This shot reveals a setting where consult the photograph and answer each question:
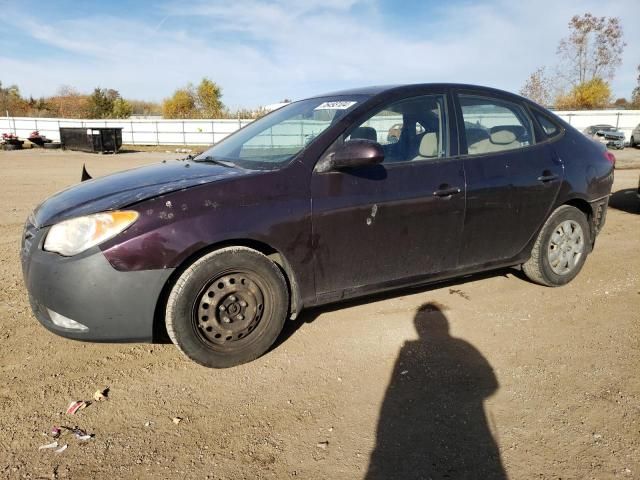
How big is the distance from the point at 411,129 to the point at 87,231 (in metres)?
2.29

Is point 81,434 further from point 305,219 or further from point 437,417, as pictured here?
point 437,417

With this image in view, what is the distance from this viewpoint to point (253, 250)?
291cm

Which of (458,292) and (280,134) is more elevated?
(280,134)

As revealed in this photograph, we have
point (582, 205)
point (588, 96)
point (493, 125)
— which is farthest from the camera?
point (588, 96)

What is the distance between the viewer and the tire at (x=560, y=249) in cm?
411

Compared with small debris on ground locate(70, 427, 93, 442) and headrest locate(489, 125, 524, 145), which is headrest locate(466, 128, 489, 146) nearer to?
headrest locate(489, 125, 524, 145)

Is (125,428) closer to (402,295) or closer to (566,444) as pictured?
(566,444)

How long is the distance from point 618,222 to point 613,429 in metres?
5.61

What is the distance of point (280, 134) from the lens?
3734mm

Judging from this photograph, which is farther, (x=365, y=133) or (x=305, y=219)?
(x=365, y=133)

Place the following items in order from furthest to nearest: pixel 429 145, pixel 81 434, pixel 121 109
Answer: pixel 121 109 < pixel 429 145 < pixel 81 434

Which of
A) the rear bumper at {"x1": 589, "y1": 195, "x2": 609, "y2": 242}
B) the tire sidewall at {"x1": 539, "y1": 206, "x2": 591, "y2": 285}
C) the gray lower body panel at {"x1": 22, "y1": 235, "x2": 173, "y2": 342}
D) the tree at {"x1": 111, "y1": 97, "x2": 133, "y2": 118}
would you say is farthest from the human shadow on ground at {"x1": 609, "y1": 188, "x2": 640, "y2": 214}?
the tree at {"x1": 111, "y1": 97, "x2": 133, "y2": 118}

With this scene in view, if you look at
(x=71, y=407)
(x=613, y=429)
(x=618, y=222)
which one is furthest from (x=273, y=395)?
(x=618, y=222)

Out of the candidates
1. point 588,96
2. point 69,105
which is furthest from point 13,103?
point 588,96
